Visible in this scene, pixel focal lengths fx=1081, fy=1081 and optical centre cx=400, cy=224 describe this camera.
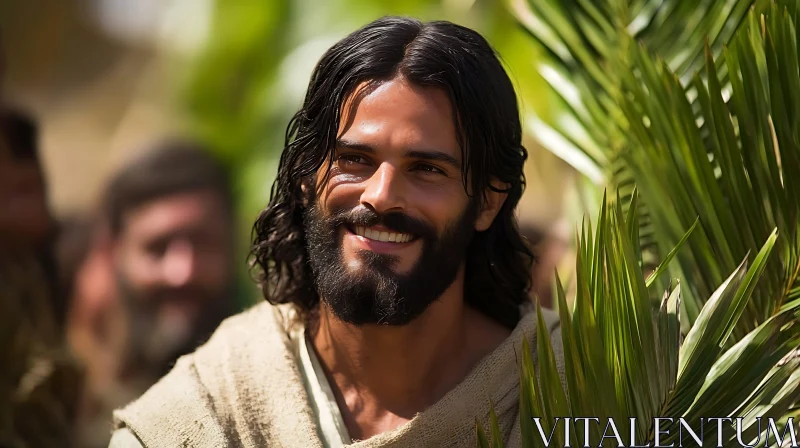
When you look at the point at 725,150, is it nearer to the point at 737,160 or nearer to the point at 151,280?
the point at 737,160

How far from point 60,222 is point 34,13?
129 cm

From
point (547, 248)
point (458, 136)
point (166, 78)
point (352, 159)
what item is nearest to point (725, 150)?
point (458, 136)

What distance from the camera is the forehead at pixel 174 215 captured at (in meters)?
5.50

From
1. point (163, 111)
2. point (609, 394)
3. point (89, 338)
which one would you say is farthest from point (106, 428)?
point (609, 394)

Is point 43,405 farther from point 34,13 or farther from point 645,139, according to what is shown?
point 34,13

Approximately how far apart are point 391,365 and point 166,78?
443 centimetres

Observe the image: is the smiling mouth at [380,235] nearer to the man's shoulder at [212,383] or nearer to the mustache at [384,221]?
the mustache at [384,221]

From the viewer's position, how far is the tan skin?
2.34 metres

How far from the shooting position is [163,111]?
646 cm

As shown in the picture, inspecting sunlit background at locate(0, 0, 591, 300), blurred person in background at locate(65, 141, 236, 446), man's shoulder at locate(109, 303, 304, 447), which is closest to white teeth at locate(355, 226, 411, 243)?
man's shoulder at locate(109, 303, 304, 447)

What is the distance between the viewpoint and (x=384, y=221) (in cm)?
235

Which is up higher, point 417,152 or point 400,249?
point 417,152

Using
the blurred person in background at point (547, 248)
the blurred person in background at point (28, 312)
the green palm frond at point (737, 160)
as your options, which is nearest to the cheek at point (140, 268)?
the blurred person in background at point (28, 312)

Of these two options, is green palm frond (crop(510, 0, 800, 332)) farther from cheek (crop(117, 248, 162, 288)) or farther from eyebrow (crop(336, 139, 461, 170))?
cheek (crop(117, 248, 162, 288))
